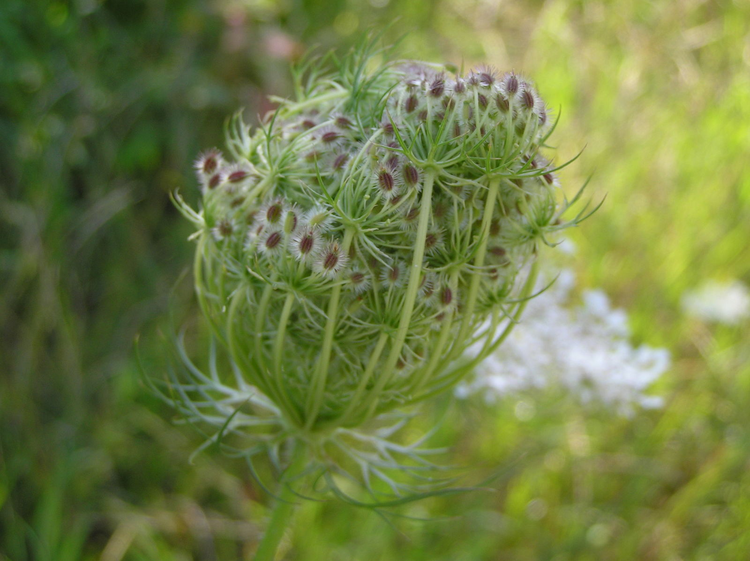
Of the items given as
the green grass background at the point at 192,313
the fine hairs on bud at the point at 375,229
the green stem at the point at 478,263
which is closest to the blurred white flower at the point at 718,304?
the green grass background at the point at 192,313

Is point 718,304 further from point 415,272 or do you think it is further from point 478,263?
point 415,272

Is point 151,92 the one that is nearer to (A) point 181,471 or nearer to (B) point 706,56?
(A) point 181,471

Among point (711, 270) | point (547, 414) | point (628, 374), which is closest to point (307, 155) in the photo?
point (628, 374)

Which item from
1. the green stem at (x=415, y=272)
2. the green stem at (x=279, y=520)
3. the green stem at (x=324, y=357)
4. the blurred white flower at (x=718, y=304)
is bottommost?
the green stem at (x=279, y=520)

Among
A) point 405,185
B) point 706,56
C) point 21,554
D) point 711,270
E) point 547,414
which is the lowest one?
point 21,554

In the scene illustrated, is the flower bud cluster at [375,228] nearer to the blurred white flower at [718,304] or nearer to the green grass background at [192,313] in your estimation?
the green grass background at [192,313]

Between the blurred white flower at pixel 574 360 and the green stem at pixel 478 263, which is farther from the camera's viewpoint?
the blurred white flower at pixel 574 360

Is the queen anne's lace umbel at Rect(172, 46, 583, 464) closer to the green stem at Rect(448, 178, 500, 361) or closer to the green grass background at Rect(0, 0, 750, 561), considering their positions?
the green stem at Rect(448, 178, 500, 361)
